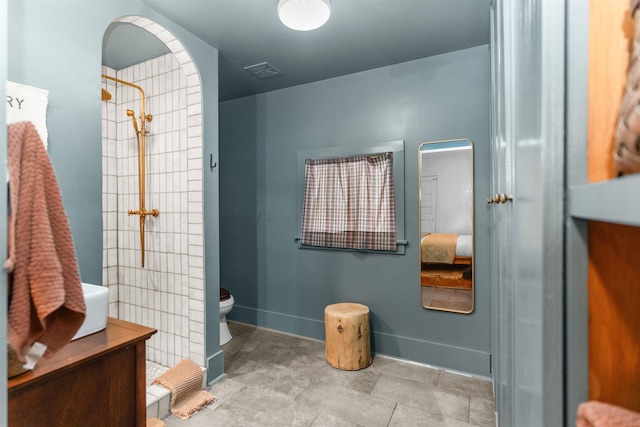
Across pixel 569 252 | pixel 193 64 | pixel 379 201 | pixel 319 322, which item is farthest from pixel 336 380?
pixel 193 64

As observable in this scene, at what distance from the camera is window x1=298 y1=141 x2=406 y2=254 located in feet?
8.80

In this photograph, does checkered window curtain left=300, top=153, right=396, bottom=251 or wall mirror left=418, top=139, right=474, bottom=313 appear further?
checkered window curtain left=300, top=153, right=396, bottom=251

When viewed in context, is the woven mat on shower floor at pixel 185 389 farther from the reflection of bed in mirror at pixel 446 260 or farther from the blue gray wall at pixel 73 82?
the reflection of bed in mirror at pixel 446 260

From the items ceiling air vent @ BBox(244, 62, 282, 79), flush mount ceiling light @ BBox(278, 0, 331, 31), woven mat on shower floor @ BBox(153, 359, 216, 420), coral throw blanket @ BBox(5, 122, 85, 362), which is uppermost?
ceiling air vent @ BBox(244, 62, 282, 79)

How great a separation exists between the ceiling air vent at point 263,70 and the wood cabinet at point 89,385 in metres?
2.22

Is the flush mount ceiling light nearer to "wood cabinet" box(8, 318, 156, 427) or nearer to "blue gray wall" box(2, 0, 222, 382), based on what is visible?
"blue gray wall" box(2, 0, 222, 382)

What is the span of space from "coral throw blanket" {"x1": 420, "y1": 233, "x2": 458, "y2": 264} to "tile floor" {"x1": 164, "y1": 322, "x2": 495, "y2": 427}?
2.88 feet

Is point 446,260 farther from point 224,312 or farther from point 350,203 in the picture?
point 224,312

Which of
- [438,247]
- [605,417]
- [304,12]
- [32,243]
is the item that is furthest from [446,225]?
[32,243]

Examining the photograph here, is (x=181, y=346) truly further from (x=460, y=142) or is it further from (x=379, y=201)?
(x=460, y=142)

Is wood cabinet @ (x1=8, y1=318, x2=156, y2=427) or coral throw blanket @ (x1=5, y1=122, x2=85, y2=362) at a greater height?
coral throw blanket @ (x1=5, y1=122, x2=85, y2=362)

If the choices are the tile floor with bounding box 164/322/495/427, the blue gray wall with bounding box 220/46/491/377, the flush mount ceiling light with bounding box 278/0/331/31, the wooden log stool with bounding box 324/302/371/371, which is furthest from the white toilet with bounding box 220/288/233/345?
the flush mount ceiling light with bounding box 278/0/331/31

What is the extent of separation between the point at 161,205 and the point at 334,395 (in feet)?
6.31

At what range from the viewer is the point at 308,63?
2.67 meters
